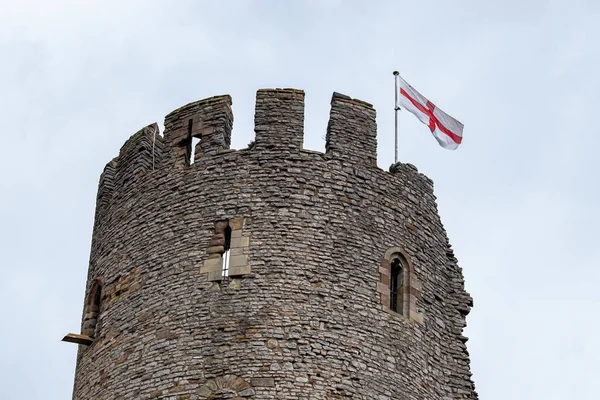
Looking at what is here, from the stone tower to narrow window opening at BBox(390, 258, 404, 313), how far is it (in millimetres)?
21

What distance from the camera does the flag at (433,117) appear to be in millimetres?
27984

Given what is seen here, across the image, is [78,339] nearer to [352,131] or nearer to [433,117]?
[352,131]

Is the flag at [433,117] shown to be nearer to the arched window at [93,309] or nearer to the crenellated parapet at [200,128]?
the crenellated parapet at [200,128]

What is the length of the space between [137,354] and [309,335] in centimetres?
262

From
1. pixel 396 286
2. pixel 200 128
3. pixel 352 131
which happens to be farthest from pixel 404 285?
pixel 200 128

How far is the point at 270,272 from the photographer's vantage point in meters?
24.0

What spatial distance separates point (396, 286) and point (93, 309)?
4.89 m

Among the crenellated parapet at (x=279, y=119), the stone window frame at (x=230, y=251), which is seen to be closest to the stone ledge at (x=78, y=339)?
the stone window frame at (x=230, y=251)

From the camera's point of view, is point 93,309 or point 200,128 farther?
point 200,128

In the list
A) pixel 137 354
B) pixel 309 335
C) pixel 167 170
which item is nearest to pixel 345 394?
pixel 309 335

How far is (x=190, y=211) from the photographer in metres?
25.0

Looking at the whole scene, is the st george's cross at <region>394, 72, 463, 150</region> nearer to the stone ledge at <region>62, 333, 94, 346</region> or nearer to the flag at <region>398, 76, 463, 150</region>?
the flag at <region>398, 76, 463, 150</region>

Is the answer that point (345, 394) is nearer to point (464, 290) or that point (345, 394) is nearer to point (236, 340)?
point (236, 340)

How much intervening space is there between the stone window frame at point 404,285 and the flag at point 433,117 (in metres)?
3.65
